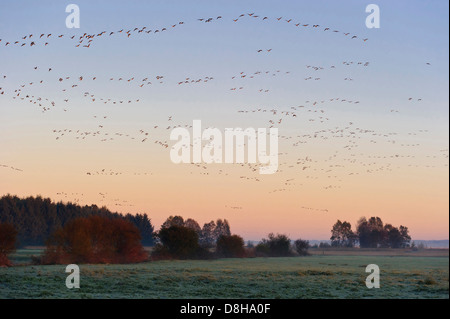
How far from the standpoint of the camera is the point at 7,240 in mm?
72500

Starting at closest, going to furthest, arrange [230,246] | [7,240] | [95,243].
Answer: [7,240]
[95,243]
[230,246]

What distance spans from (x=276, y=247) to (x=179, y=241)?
29.6 meters

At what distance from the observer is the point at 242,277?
51.2 m

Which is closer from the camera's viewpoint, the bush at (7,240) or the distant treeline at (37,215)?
the bush at (7,240)

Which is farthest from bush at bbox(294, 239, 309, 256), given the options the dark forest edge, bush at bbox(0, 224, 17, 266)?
bush at bbox(0, 224, 17, 266)

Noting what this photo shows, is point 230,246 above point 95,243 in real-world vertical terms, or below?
below

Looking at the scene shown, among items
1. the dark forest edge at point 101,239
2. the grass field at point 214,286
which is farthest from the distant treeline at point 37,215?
the grass field at point 214,286

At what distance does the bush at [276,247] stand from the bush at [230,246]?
10667 millimetres

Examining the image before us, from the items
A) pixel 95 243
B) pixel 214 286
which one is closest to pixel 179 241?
pixel 95 243

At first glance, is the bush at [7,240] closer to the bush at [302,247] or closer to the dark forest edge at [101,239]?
the dark forest edge at [101,239]

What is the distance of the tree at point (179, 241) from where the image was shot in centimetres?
9400

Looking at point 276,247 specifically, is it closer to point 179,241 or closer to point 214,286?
point 179,241

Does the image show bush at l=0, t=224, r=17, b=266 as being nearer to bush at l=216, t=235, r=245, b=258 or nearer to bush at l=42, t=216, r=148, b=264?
bush at l=42, t=216, r=148, b=264
